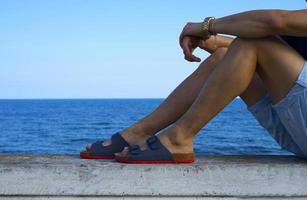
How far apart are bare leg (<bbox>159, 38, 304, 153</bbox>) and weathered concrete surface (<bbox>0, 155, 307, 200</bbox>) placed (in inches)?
8.8

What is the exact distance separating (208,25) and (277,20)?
42 centimetres

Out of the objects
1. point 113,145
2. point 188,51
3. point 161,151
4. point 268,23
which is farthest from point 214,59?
point 113,145

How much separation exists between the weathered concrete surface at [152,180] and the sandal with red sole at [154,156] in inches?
3.9

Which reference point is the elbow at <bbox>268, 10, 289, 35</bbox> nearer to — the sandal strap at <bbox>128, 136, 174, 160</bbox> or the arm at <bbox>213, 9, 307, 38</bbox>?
the arm at <bbox>213, 9, 307, 38</bbox>

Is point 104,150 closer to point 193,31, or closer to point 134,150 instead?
point 134,150

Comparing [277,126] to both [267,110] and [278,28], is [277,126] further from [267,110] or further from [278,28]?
[278,28]

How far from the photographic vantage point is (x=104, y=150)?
2729mm

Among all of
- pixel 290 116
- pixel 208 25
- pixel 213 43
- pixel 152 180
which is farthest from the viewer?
pixel 213 43

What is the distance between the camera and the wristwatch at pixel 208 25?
102 inches

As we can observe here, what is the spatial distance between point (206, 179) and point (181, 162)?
20 cm

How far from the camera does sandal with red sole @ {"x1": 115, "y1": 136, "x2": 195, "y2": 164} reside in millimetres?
2441

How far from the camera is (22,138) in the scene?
31594mm

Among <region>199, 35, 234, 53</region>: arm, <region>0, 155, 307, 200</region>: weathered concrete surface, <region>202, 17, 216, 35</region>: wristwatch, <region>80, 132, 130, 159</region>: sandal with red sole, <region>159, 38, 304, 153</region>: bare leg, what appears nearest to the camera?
<region>0, 155, 307, 200</region>: weathered concrete surface

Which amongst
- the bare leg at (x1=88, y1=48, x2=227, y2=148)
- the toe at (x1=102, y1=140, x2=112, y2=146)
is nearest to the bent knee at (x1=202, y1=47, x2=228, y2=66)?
the bare leg at (x1=88, y1=48, x2=227, y2=148)
